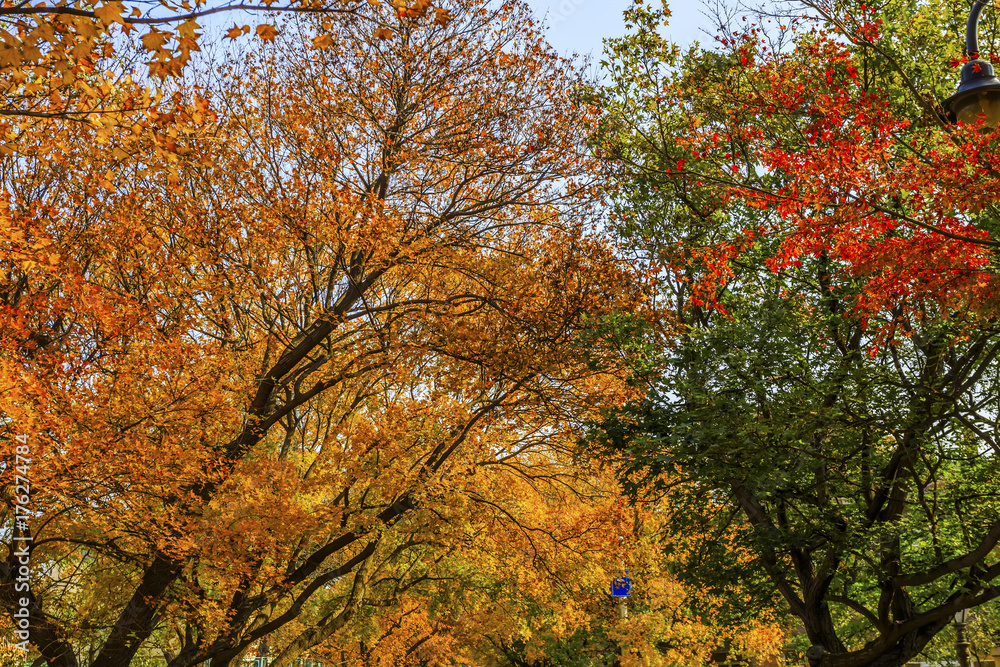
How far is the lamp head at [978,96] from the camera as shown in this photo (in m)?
6.14

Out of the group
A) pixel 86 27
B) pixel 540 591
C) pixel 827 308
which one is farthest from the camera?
pixel 540 591

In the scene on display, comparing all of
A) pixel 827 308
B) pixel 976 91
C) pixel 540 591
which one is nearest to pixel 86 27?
pixel 976 91

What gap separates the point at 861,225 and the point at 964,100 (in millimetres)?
3509

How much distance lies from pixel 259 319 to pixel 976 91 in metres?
11.3

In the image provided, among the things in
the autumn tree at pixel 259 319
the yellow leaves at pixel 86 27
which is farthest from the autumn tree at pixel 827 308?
the yellow leaves at pixel 86 27

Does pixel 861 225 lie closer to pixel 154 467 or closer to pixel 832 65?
pixel 832 65

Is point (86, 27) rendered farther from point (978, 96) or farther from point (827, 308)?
point (827, 308)

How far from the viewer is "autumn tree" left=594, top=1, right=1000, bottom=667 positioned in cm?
946

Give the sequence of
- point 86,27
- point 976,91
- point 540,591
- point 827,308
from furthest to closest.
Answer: point 540,591 < point 827,308 < point 976,91 < point 86,27

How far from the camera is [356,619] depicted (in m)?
19.2

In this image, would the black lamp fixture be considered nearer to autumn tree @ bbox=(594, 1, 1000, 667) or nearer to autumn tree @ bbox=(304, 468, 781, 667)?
autumn tree @ bbox=(594, 1, 1000, 667)

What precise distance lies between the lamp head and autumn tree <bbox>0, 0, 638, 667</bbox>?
641cm

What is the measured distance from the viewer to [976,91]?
6.16 meters

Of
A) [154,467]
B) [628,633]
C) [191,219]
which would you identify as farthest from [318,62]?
[628,633]
